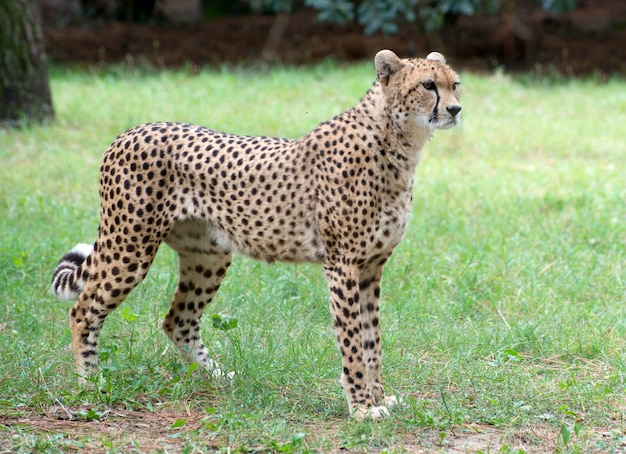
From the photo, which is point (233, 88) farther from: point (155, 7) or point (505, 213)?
point (155, 7)

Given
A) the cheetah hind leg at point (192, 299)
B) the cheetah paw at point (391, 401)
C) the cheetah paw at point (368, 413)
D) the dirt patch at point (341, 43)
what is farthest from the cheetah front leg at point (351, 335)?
the dirt patch at point (341, 43)

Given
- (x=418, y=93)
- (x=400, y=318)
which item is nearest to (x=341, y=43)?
(x=400, y=318)

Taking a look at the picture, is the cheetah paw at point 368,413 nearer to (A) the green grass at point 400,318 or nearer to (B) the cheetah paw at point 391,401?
(A) the green grass at point 400,318

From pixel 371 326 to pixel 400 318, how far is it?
92 cm

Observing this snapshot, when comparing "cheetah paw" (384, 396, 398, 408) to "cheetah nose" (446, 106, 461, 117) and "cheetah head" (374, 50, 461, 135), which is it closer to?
"cheetah head" (374, 50, 461, 135)

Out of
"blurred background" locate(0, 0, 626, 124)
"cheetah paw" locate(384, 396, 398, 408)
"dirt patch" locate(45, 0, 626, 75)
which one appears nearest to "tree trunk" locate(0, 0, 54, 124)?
"blurred background" locate(0, 0, 626, 124)

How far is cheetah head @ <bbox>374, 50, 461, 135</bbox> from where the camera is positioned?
3635mm

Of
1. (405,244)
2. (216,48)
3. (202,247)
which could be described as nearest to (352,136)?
(202,247)

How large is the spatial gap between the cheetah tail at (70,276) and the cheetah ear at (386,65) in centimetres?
159

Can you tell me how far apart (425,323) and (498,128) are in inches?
184

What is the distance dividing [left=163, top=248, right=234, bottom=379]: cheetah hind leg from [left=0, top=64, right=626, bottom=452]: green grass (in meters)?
0.14

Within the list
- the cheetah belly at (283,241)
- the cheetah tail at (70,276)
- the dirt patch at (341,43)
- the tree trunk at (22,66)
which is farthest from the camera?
the dirt patch at (341,43)

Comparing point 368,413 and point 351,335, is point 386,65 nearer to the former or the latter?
point 351,335

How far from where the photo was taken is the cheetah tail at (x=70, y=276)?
422cm
